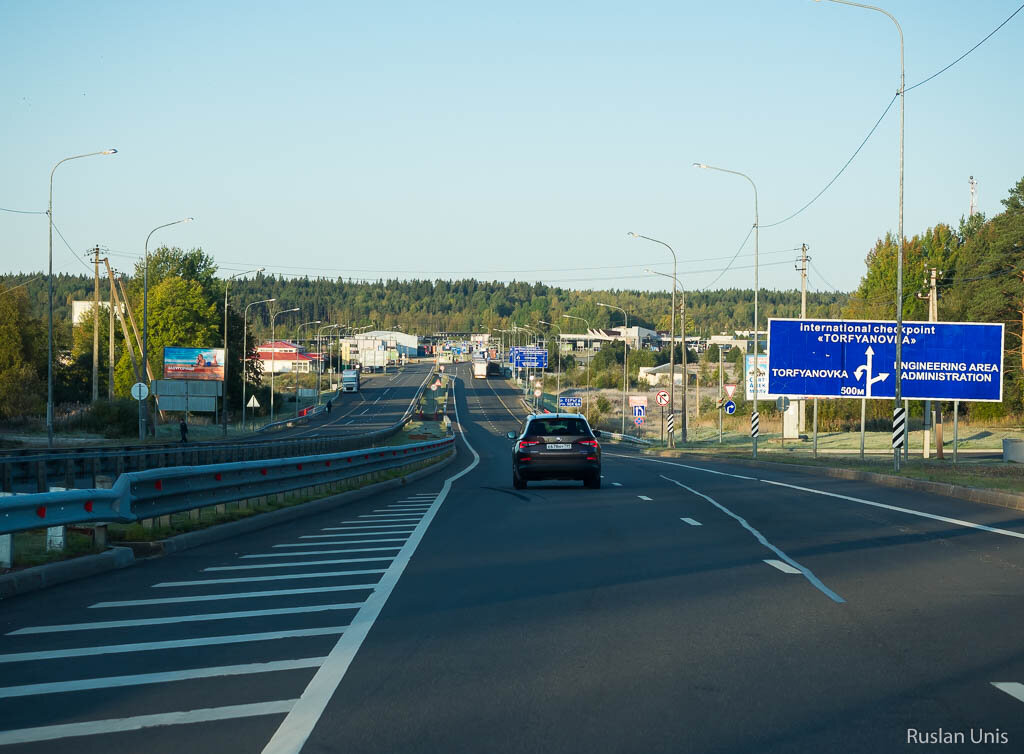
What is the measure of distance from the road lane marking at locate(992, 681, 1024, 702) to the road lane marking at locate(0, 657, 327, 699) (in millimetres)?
4211

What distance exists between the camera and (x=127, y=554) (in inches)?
477

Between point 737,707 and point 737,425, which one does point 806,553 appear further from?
point 737,425

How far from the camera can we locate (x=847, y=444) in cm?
6525

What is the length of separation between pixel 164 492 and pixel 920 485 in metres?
17.7

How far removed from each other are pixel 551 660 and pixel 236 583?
4480 mm

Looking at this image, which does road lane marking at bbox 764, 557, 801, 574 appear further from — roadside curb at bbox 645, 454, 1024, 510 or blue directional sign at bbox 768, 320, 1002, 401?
blue directional sign at bbox 768, 320, 1002, 401

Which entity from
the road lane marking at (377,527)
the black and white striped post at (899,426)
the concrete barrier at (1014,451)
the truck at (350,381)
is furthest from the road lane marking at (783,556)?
the truck at (350,381)

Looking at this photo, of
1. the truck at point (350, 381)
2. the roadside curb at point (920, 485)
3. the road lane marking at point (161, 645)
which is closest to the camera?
the road lane marking at point (161, 645)

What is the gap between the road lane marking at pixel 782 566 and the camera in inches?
462

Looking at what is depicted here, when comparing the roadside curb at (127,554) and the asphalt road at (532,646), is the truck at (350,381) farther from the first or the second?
the asphalt road at (532,646)

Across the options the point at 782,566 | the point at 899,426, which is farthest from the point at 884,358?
the point at 782,566

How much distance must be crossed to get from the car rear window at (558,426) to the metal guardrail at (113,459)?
9044 millimetres

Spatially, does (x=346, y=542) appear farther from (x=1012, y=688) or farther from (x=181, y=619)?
(x=1012, y=688)

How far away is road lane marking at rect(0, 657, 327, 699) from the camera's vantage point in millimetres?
6711
